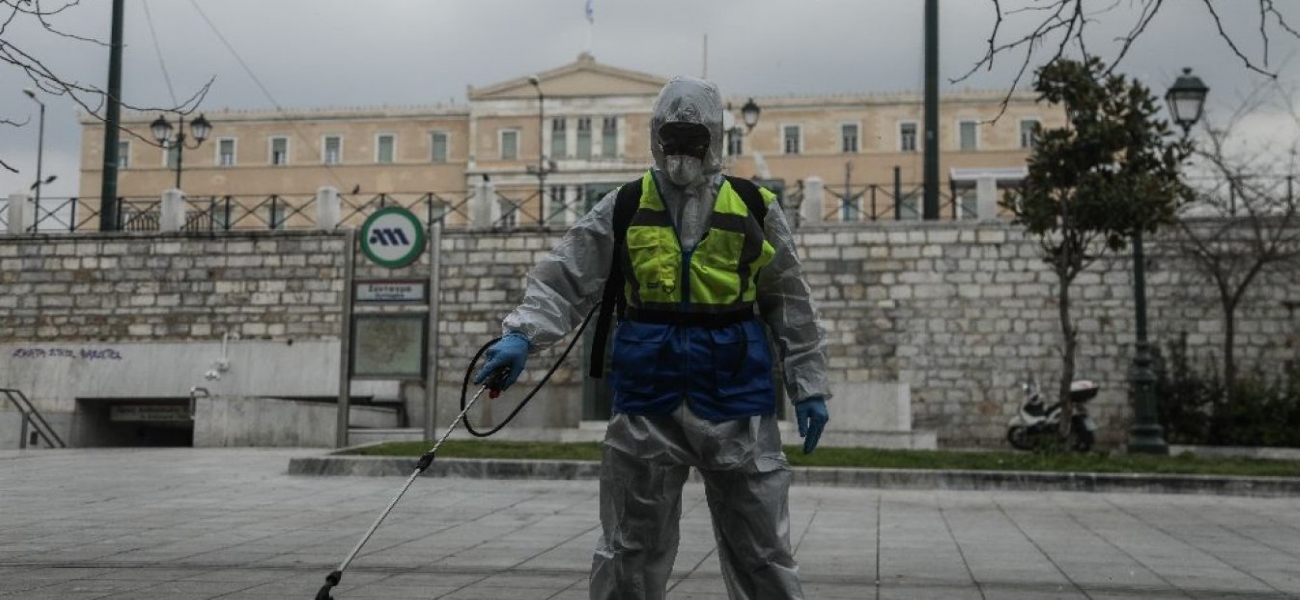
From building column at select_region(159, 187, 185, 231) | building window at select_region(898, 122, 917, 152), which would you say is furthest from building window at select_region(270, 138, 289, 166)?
building column at select_region(159, 187, 185, 231)

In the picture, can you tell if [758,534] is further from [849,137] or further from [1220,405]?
[849,137]

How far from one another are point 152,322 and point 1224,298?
1948 cm

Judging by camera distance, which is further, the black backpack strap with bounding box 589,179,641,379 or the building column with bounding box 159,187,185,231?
the building column with bounding box 159,187,185,231

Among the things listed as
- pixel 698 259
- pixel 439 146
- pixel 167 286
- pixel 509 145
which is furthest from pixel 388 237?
pixel 439 146

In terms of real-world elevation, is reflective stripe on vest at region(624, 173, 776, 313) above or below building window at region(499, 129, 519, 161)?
below

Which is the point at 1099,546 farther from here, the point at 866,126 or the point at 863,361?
the point at 866,126

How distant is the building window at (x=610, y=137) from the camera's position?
62188mm

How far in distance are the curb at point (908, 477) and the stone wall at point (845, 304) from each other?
10.3 metres

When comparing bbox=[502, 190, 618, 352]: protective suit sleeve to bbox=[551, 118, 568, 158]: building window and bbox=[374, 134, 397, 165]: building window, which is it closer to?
bbox=[551, 118, 568, 158]: building window

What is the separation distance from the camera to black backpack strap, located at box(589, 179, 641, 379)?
3.92 meters

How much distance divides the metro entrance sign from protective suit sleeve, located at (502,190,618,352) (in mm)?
12433

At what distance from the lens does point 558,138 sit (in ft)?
208

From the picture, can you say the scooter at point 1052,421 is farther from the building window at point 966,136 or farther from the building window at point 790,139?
the building window at point 790,139

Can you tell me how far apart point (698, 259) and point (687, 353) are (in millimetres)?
286
